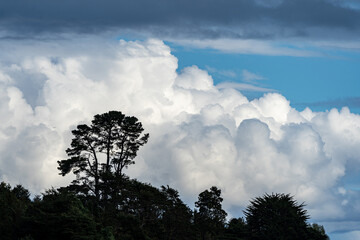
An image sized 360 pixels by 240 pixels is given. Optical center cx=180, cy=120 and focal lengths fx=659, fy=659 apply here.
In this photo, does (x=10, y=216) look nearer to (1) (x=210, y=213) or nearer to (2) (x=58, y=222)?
(2) (x=58, y=222)

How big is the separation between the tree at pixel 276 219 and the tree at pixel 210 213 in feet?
17.2

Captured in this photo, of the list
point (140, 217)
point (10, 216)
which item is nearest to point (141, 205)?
point (140, 217)

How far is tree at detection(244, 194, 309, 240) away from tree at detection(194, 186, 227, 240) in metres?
5.24

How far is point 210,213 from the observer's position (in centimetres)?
10588

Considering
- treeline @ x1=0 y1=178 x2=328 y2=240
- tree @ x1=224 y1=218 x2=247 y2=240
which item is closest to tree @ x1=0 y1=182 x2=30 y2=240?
treeline @ x1=0 y1=178 x2=328 y2=240

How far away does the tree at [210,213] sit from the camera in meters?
104

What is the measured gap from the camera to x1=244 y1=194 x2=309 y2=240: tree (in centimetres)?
9788

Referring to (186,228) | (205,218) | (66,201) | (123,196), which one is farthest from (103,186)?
(66,201)

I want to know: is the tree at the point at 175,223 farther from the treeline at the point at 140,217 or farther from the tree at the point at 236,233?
the tree at the point at 236,233

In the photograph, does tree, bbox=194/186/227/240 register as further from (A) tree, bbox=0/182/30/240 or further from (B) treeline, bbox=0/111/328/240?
(A) tree, bbox=0/182/30/240

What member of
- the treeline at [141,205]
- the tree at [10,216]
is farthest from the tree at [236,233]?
the tree at [10,216]

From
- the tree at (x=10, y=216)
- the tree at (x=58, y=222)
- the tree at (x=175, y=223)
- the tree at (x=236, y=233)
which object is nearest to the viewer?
the tree at (x=58, y=222)

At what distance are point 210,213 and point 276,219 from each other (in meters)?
11.8

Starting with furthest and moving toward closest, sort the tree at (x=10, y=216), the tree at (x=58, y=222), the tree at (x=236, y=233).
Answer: the tree at (x=236, y=233)
the tree at (x=10, y=216)
the tree at (x=58, y=222)
